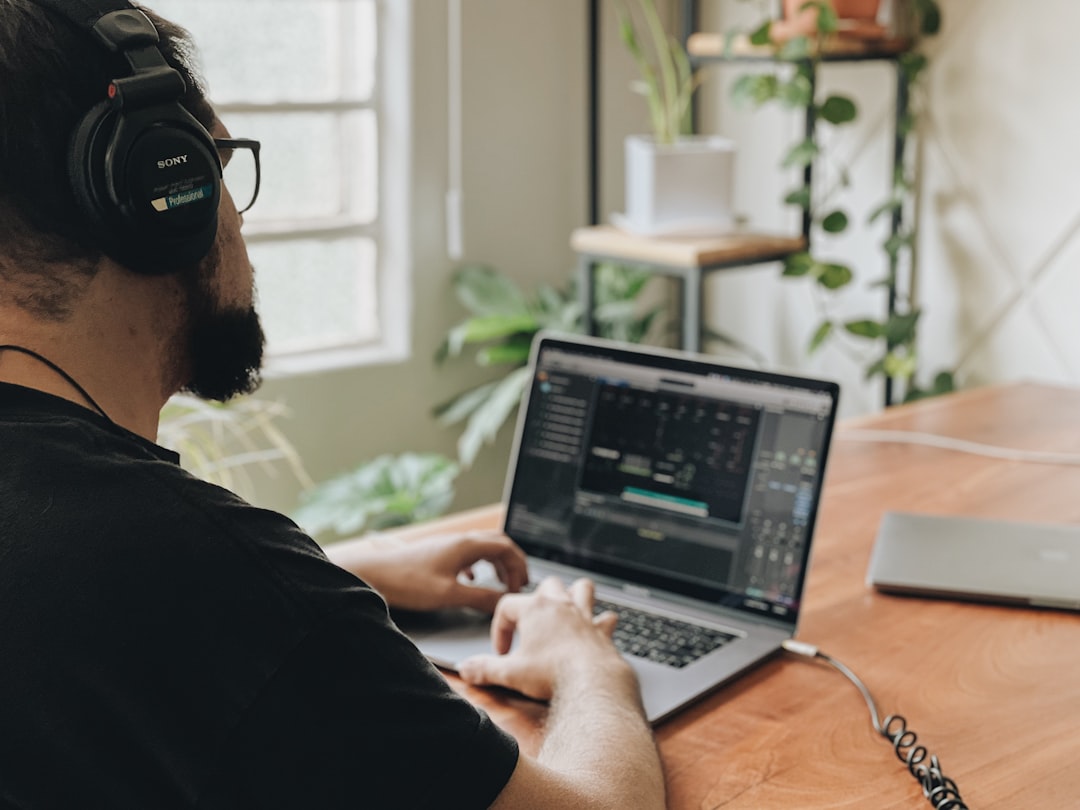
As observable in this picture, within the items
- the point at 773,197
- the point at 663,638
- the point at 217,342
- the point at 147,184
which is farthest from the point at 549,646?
the point at 773,197

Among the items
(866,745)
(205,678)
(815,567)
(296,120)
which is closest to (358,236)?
(296,120)

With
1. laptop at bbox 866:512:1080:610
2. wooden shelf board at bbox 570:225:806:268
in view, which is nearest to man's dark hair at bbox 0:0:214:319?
laptop at bbox 866:512:1080:610

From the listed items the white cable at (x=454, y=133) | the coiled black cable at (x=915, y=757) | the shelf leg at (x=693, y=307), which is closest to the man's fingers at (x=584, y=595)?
the coiled black cable at (x=915, y=757)

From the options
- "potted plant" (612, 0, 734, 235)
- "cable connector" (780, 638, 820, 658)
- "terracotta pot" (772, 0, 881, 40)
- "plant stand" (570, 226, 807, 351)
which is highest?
"terracotta pot" (772, 0, 881, 40)

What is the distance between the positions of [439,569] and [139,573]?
1.92 feet

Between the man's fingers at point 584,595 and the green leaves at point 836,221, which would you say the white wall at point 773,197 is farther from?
the man's fingers at point 584,595

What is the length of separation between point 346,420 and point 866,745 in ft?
6.36

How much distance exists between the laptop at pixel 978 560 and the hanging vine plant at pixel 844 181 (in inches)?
46.6

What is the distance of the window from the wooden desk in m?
1.38

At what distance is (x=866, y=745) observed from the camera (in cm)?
108

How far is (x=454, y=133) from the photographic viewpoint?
2.94m

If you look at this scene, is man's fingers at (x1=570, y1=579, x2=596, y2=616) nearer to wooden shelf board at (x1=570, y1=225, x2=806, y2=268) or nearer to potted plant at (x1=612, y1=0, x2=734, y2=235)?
wooden shelf board at (x1=570, y1=225, x2=806, y2=268)

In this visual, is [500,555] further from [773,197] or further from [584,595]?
[773,197]

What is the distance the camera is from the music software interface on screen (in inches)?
50.7
